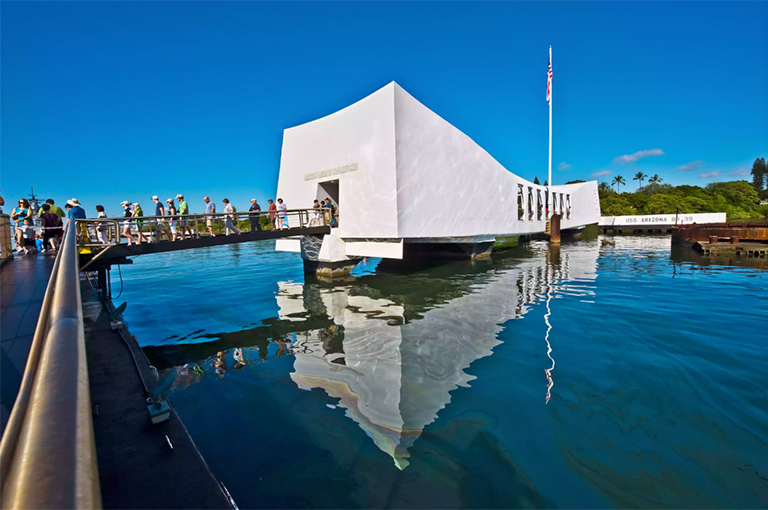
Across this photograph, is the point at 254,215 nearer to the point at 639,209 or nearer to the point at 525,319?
the point at 525,319

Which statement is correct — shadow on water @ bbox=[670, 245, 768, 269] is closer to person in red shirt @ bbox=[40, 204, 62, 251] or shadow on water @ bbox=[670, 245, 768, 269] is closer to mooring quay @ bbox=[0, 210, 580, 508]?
mooring quay @ bbox=[0, 210, 580, 508]

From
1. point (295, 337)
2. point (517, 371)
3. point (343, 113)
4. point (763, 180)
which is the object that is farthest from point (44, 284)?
point (763, 180)

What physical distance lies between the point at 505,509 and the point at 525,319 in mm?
6313

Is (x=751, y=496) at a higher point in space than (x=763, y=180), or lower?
lower

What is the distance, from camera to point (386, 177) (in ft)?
47.5

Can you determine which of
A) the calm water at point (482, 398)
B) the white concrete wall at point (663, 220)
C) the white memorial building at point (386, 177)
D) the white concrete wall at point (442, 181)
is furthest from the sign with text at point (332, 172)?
the white concrete wall at point (663, 220)

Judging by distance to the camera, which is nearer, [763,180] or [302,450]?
[302,450]

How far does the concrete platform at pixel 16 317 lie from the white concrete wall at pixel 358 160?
9.95 metres

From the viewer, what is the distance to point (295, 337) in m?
8.48

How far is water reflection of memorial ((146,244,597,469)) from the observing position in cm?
510

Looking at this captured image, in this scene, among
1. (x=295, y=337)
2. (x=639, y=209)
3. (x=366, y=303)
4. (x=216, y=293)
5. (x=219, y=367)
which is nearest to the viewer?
(x=219, y=367)

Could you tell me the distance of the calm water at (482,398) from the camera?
3.54 m

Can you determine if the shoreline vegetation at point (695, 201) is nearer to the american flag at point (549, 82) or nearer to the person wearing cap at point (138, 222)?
the american flag at point (549, 82)

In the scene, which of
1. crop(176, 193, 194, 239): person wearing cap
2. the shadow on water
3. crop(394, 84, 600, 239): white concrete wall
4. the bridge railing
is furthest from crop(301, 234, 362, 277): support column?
the shadow on water
